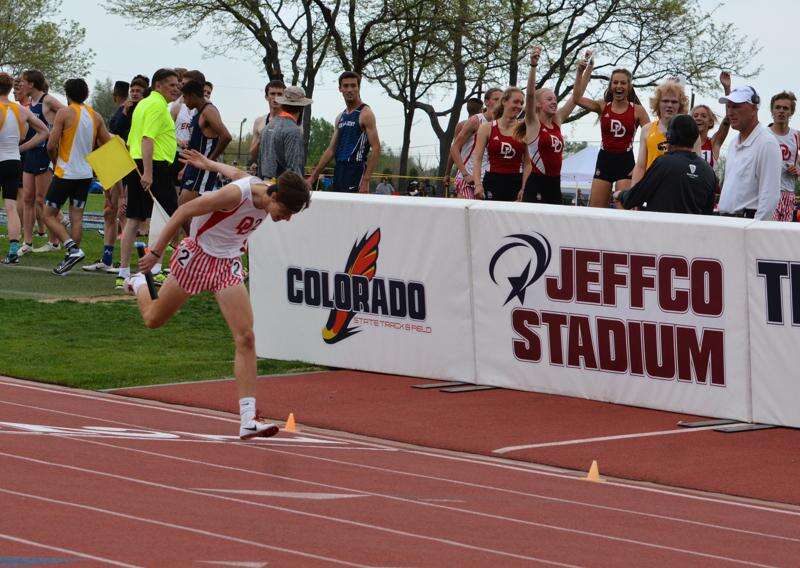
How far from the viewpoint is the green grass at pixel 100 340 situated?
11.6 metres

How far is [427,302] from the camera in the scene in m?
11.5

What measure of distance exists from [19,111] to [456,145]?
6.07 m

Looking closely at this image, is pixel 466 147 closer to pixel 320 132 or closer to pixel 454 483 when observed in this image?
pixel 454 483

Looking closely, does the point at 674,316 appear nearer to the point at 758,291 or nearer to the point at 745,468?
the point at 758,291

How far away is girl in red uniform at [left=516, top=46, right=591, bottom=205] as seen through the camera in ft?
45.9

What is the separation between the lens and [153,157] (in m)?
16.0

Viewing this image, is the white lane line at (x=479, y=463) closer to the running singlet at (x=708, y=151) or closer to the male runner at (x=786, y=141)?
the male runner at (x=786, y=141)

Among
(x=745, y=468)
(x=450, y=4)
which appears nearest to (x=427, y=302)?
(x=745, y=468)

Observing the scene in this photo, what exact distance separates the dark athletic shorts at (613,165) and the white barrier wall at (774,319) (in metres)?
4.73

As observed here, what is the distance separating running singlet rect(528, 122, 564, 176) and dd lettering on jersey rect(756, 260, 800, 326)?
15.1 feet

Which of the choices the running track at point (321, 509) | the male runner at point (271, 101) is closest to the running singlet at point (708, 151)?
the male runner at point (271, 101)

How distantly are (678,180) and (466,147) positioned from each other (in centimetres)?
594

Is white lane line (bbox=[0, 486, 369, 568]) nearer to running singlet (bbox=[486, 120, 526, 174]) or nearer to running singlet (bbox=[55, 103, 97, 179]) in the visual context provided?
running singlet (bbox=[486, 120, 526, 174])

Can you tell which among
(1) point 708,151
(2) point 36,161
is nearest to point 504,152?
(1) point 708,151
